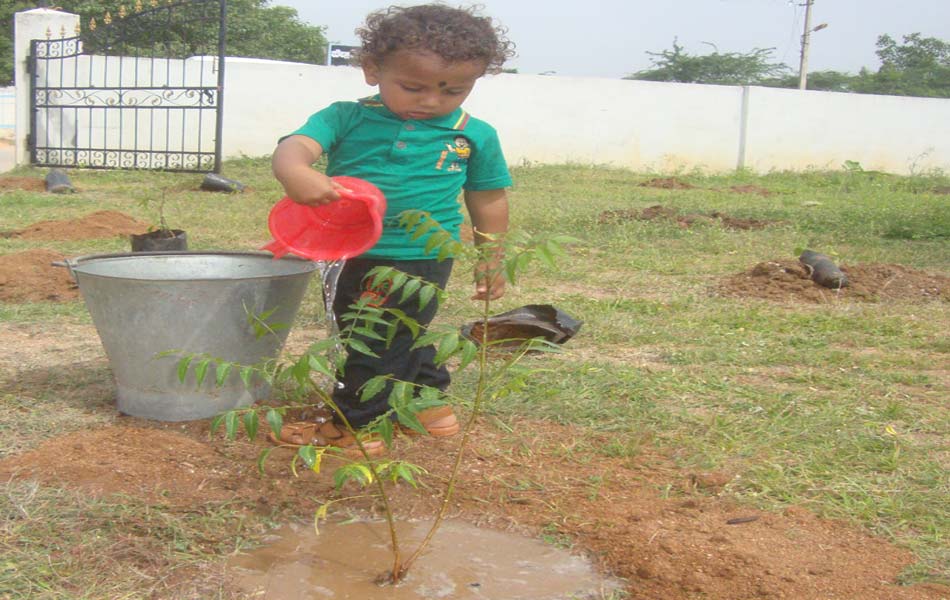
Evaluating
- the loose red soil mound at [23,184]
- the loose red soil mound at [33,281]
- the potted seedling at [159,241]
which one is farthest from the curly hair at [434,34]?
the loose red soil mound at [23,184]

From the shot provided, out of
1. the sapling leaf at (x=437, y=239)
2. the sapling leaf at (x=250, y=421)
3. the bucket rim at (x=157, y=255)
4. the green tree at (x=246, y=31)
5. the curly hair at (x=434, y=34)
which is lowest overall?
the sapling leaf at (x=250, y=421)

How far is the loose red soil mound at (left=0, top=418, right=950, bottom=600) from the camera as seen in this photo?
2.13 m

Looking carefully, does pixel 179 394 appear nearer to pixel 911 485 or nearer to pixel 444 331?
pixel 444 331

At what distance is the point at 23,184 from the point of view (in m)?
10.6

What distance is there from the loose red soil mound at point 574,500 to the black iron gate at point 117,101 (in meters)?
9.55

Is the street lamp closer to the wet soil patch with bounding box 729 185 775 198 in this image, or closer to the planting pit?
the wet soil patch with bounding box 729 185 775 198

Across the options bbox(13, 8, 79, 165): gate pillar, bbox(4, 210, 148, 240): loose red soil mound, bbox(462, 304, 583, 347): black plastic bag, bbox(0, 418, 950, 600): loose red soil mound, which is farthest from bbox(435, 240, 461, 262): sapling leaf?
bbox(13, 8, 79, 165): gate pillar

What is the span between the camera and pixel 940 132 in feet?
56.9

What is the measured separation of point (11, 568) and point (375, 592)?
0.73 meters

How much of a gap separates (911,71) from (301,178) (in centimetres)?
4048

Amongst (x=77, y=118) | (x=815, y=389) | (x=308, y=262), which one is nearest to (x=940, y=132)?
(x=77, y=118)

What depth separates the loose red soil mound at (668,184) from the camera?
1296cm

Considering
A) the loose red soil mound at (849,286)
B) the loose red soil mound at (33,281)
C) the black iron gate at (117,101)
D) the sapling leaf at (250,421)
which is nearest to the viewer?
the sapling leaf at (250,421)

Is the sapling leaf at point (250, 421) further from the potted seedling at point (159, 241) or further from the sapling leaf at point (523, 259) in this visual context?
the potted seedling at point (159, 241)
